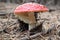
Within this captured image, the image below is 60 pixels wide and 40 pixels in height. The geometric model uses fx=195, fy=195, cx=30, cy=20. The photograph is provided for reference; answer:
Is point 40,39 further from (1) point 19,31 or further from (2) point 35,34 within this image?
(1) point 19,31

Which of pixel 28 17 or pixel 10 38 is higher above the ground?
pixel 28 17

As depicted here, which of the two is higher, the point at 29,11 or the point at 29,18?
the point at 29,11

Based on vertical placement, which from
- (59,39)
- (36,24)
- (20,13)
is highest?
(20,13)

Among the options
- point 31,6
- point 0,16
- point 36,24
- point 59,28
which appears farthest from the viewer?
point 0,16

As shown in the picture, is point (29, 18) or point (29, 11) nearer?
point (29, 11)

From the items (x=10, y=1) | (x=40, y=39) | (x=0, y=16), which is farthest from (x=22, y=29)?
(x=10, y=1)

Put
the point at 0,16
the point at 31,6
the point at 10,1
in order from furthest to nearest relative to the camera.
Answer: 1. the point at 10,1
2. the point at 0,16
3. the point at 31,6

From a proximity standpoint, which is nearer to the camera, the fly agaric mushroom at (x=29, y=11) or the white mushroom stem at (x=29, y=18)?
the fly agaric mushroom at (x=29, y=11)

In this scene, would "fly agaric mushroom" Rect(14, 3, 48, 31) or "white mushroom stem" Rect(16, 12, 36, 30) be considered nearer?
"fly agaric mushroom" Rect(14, 3, 48, 31)
